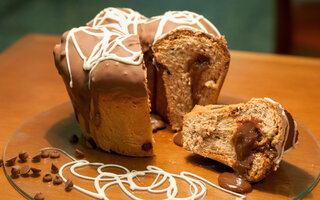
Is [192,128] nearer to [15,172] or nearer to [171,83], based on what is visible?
[171,83]

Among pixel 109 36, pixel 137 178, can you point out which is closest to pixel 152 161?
pixel 137 178

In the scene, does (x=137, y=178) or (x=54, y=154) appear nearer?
(x=137, y=178)

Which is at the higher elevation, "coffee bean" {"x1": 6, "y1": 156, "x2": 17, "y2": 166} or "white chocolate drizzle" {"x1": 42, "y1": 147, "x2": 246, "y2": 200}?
"coffee bean" {"x1": 6, "y1": 156, "x2": 17, "y2": 166}

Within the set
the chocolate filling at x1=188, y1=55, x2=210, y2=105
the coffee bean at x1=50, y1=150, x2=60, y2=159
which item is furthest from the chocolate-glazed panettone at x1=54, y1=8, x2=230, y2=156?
the coffee bean at x1=50, y1=150, x2=60, y2=159

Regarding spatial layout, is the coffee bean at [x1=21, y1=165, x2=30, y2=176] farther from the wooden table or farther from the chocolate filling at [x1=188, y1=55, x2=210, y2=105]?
the chocolate filling at [x1=188, y1=55, x2=210, y2=105]

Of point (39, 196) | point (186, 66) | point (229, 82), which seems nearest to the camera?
point (39, 196)

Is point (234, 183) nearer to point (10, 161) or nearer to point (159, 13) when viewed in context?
point (10, 161)
